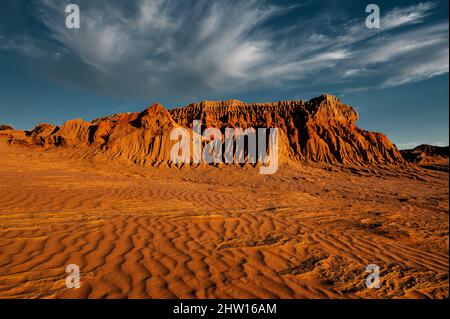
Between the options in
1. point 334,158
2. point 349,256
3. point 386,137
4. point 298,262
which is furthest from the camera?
point 386,137

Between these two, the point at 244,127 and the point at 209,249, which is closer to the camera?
the point at 209,249

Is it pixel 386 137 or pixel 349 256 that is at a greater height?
pixel 386 137

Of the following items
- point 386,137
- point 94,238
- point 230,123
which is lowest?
point 94,238

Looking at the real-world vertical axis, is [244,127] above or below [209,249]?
above

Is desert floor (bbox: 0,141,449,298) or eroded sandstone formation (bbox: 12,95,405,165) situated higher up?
eroded sandstone formation (bbox: 12,95,405,165)

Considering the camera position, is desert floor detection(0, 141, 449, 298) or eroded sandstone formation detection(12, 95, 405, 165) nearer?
desert floor detection(0, 141, 449, 298)

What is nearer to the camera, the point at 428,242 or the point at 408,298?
the point at 408,298

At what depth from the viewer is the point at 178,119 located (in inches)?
1864

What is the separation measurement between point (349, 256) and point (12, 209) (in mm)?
8222

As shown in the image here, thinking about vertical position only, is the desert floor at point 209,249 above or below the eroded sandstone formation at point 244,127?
below

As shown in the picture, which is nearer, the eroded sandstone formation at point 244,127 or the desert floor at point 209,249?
the desert floor at point 209,249
